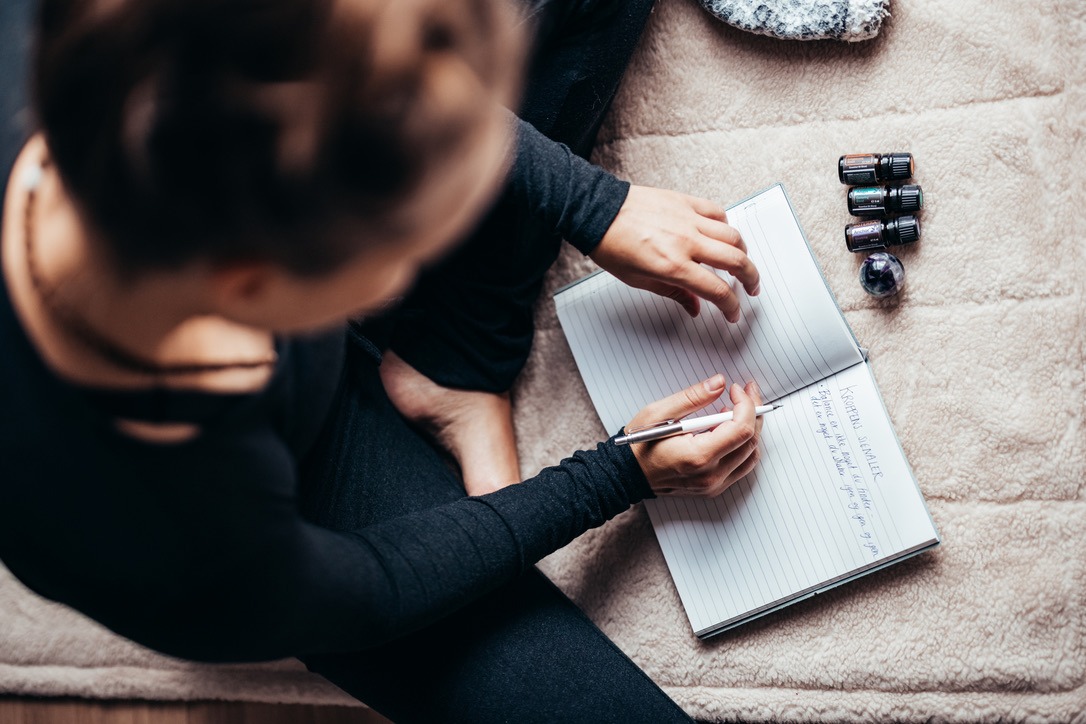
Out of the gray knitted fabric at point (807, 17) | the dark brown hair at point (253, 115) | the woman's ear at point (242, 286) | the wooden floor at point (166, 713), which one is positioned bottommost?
the wooden floor at point (166, 713)

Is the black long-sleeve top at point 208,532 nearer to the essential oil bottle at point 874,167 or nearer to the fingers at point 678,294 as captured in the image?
the fingers at point 678,294

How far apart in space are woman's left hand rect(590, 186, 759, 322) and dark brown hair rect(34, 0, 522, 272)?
458 mm

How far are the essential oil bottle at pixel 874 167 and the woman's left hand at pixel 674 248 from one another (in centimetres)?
16

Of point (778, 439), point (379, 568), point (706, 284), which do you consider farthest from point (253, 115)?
point (778, 439)

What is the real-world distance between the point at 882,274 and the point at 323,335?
1.91 ft

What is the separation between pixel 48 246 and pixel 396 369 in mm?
515

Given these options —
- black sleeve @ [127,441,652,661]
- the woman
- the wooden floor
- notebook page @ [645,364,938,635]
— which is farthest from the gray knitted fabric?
the wooden floor

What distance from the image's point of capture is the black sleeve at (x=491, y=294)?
0.82 metres

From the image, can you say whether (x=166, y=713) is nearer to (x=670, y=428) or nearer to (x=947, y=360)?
(x=670, y=428)

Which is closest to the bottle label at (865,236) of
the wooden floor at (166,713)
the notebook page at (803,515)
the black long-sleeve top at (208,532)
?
the notebook page at (803,515)

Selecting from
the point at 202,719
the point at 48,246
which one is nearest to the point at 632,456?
the point at 48,246

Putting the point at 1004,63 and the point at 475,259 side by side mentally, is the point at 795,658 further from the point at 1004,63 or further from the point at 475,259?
the point at 1004,63

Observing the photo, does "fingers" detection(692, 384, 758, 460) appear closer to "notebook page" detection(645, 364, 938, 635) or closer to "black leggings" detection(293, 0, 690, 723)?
"notebook page" detection(645, 364, 938, 635)

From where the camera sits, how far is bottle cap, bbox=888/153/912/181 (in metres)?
0.87
